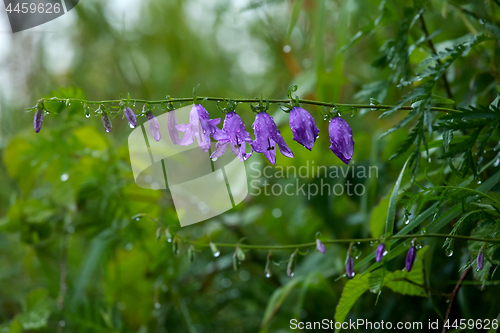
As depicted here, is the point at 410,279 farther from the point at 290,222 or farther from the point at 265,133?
the point at 290,222

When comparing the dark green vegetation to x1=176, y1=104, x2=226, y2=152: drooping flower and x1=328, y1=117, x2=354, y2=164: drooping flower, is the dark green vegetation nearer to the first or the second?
x1=328, y1=117, x2=354, y2=164: drooping flower

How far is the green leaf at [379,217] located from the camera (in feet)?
2.04

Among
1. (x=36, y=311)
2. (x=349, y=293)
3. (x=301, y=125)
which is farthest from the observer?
(x=36, y=311)

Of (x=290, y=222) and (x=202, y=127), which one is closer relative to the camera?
(x=202, y=127)

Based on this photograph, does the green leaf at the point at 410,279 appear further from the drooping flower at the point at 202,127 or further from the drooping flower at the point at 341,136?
the drooping flower at the point at 202,127

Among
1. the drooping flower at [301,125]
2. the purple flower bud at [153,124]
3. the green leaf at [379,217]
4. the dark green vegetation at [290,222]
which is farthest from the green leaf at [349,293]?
the purple flower bud at [153,124]

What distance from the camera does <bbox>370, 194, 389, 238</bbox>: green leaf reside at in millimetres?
622

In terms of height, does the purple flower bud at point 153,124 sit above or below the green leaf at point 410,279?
above

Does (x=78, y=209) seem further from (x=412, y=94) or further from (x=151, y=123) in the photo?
(x=412, y=94)

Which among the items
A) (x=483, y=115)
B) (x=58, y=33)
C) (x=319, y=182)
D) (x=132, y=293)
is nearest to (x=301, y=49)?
(x=319, y=182)

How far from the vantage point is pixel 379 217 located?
625 mm

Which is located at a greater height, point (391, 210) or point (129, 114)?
point (129, 114)

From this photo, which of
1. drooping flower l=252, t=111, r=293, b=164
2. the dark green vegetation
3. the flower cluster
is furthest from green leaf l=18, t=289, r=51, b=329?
drooping flower l=252, t=111, r=293, b=164

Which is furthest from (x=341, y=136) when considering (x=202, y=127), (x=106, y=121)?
(x=106, y=121)
